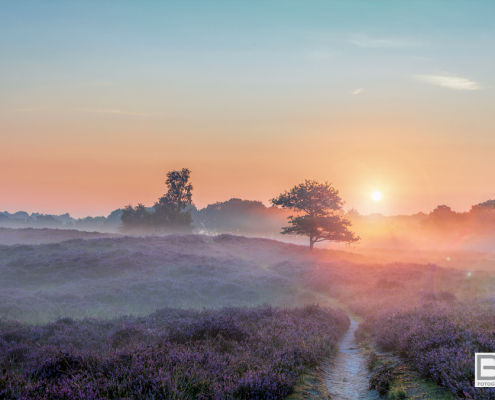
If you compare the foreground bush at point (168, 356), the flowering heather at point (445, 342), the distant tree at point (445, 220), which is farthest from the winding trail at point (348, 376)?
the distant tree at point (445, 220)

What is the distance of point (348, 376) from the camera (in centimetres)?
884

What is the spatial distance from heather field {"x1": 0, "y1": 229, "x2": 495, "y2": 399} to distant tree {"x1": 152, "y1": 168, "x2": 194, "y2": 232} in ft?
148

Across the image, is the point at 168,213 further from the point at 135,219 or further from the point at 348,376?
the point at 348,376

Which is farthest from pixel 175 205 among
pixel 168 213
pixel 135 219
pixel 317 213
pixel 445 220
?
pixel 445 220

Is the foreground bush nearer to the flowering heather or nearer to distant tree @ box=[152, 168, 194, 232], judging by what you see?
the flowering heather

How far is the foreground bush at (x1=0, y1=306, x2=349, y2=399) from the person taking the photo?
5551 millimetres

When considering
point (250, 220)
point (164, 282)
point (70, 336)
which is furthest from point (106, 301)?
point (250, 220)

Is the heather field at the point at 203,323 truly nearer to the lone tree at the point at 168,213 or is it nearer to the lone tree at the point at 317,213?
the lone tree at the point at 317,213

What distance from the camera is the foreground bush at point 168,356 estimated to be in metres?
5.55

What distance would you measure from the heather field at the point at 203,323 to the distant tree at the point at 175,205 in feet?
148

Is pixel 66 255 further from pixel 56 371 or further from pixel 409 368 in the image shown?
pixel 409 368

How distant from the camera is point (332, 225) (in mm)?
45188

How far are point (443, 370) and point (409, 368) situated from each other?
170 cm

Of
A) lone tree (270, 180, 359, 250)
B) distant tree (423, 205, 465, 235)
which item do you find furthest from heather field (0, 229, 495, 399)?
distant tree (423, 205, 465, 235)
